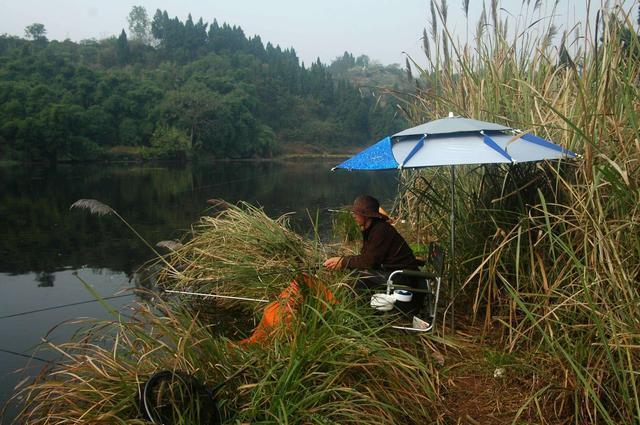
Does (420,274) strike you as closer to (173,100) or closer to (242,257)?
(242,257)

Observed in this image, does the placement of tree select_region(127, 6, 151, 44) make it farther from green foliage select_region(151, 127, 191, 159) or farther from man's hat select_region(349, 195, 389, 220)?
man's hat select_region(349, 195, 389, 220)

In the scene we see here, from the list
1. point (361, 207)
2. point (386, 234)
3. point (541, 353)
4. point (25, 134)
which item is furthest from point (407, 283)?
point (25, 134)

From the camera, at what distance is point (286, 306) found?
3.43 m

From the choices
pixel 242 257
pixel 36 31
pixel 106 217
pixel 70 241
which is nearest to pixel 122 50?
pixel 36 31

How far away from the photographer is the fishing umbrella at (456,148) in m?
3.26

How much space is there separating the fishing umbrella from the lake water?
6.83 feet

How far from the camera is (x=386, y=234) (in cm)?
399

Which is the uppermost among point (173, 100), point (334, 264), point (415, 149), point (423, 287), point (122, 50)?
point (122, 50)

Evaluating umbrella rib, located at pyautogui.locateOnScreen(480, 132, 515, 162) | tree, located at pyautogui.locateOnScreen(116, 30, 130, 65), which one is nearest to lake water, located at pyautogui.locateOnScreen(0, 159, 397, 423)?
umbrella rib, located at pyautogui.locateOnScreen(480, 132, 515, 162)

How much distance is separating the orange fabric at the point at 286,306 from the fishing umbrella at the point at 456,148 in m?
0.91

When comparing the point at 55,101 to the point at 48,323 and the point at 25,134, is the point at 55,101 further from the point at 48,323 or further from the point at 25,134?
the point at 48,323

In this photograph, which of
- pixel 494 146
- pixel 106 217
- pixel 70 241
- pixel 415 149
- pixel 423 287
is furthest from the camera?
pixel 106 217

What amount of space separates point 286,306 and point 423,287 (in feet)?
3.53

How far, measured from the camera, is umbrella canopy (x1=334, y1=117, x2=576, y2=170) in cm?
326
